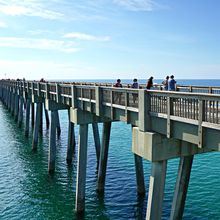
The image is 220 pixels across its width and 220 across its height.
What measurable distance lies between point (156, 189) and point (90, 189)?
1016 centimetres

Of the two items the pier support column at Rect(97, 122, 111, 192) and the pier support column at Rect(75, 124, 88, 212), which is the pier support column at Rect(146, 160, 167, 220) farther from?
the pier support column at Rect(97, 122, 111, 192)

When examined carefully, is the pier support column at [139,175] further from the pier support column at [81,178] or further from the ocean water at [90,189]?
the pier support column at [81,178]

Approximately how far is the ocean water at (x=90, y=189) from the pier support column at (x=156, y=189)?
5931 millimetres

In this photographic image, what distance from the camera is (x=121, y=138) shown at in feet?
122

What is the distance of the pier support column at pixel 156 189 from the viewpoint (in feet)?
31.8

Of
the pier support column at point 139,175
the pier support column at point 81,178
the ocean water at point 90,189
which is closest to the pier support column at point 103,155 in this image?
the ocean water at point 90,189

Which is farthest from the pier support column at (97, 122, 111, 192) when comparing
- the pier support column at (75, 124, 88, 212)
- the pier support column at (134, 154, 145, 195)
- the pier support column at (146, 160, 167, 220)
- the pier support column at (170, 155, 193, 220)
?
the pier support column at (146, 160, 167, 220)

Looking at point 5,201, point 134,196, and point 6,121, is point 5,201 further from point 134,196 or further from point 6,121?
point 6,121

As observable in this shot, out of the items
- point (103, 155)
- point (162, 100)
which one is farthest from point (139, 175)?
point (162, 100)

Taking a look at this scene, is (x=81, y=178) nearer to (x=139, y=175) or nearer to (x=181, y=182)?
(x=139, y=175)

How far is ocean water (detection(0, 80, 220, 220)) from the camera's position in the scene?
1617 centimetres

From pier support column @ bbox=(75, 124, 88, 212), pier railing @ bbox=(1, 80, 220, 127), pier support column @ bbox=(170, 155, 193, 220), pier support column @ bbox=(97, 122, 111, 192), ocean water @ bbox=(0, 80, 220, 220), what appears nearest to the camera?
pier railing @ bbox=(1, 80, 220, 127)

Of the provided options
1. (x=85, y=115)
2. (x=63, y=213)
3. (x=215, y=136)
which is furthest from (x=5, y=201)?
(x=215, y=136)

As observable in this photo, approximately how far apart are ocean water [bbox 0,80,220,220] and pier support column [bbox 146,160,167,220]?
593cm
